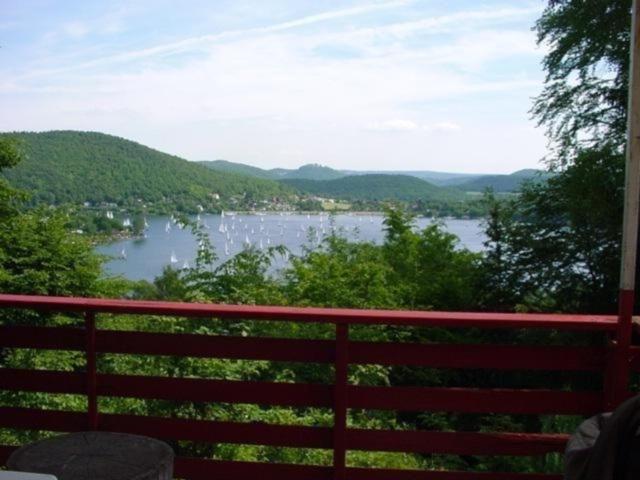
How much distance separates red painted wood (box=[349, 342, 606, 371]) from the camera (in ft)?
8.92

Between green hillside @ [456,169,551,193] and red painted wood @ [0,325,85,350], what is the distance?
1402cm

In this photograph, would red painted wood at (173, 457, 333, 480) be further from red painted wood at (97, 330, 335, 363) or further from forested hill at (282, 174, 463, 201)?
forested hill at (282, 174, 463, 201)

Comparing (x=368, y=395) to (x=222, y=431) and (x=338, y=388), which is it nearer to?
(x=338, y=388)

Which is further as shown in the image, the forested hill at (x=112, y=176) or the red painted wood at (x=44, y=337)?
the forested hill at (x=112, y=176)

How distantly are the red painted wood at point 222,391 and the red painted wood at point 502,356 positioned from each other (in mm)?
381

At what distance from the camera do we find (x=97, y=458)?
2088 mm

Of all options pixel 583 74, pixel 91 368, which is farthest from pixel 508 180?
pixel 91 368

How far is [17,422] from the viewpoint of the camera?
3020mm

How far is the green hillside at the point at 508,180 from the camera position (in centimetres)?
1644

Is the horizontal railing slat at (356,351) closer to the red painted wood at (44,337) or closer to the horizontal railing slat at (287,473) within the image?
the red painted wood at (44,337)

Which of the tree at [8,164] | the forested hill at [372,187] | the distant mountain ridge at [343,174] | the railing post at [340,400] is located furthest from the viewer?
the forested hill at [372,187]

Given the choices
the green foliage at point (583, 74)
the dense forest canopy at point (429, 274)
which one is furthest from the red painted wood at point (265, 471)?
the green foliage at point (583, 74)

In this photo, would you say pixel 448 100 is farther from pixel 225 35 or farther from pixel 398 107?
pixel 225 35

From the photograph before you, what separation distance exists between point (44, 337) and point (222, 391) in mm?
854
